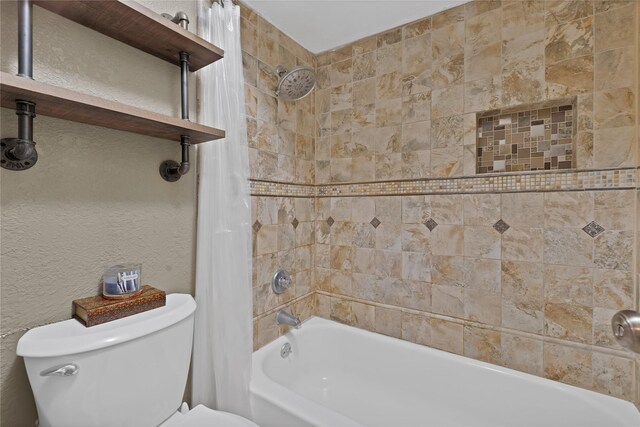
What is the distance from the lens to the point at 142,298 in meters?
1.02

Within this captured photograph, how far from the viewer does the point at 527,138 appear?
1.48 m

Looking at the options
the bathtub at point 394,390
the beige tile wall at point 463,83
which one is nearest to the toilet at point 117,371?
the bathtub at point 394,390

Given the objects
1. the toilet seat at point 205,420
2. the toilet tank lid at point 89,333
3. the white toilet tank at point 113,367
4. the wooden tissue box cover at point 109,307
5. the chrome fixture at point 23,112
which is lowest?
the toilet seat at point 205,420

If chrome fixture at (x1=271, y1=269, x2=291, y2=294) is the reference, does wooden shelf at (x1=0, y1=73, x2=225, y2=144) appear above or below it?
above

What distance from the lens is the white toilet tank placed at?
2.56 ft

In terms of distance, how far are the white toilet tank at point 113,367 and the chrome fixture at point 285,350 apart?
71 centimetres

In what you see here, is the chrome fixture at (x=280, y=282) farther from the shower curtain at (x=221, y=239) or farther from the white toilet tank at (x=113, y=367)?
the white toilet tank at (x=113, y=367)

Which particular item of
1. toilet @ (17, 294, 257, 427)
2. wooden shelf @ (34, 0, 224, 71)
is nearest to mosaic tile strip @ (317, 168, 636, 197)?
wooden shelf @ (34, 0, 224, 71)

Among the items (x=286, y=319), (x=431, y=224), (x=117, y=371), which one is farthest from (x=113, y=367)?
(x=431, y=224)

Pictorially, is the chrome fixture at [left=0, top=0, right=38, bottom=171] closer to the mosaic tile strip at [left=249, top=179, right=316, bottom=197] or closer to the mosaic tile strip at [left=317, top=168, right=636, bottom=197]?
the mosaic tile strip at [left=249, top=179, right=316, bottom=197]

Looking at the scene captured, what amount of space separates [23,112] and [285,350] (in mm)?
1547

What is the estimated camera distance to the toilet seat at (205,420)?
103cm

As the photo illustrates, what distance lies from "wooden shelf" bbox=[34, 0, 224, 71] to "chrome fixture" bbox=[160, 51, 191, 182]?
0.16ft

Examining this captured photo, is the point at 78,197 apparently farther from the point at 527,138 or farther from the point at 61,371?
the point at 527,138
